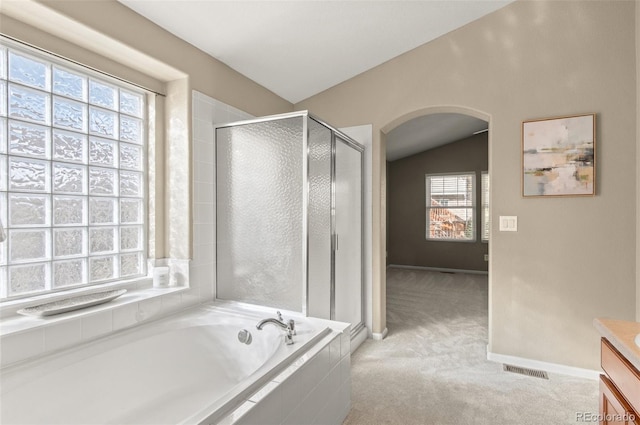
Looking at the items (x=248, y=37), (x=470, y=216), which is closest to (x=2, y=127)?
(x=248, y=37)

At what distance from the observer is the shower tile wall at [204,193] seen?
7.59ft

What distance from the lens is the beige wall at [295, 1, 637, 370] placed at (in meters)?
2.30

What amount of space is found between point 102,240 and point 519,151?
3069 millimetres

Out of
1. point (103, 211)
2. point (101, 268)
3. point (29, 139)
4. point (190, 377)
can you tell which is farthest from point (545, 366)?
point (29, 139)

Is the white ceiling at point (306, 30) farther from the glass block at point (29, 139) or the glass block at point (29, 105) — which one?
the glass block at point (29, 139)

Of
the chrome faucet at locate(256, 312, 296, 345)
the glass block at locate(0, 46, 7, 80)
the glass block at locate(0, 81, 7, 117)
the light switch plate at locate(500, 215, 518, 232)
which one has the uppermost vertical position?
the glass block at locate(0, 46, 7, 80)

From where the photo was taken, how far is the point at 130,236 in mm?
2205

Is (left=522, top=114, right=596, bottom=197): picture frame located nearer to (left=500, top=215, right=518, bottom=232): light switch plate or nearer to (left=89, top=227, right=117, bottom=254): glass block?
(left=500, top=215, right=518, bottom=232): light switch plate

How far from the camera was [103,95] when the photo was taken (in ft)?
6.71

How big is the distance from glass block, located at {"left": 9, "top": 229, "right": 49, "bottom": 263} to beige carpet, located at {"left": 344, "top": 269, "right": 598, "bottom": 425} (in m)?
1.94

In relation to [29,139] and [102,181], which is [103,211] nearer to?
[102,181]

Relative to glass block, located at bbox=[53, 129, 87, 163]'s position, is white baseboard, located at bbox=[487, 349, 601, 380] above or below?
below

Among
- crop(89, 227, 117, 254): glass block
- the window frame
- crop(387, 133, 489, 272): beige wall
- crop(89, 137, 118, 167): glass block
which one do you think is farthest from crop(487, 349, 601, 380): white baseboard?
the window frame

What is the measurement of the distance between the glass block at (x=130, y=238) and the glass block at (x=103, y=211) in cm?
10
